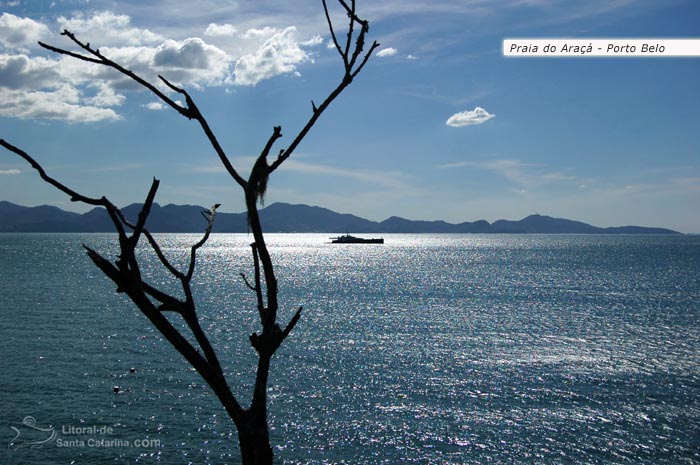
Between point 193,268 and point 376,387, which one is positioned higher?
point 193,268

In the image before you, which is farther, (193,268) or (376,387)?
(376,387)

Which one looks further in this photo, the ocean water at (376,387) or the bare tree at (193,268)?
the ocean water at (376,387)

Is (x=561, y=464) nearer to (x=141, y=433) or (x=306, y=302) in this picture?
(x=141, y=433)

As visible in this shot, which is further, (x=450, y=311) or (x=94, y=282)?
(x=94, y=282)

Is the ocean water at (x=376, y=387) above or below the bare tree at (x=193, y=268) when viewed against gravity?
below

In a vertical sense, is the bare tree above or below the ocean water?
above

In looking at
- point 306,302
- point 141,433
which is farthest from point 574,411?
point 306,302

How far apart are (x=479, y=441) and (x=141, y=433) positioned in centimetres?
1910

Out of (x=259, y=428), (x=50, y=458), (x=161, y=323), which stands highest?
(x=161, y=323)

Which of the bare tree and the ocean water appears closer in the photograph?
the bare tree

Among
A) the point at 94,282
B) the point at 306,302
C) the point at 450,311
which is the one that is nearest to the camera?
the point at 450,311

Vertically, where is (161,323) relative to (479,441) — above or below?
above

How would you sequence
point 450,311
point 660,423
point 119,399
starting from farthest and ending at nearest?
point 450,311 → point 119,399 → point 660,423

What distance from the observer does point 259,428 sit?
4754mm
